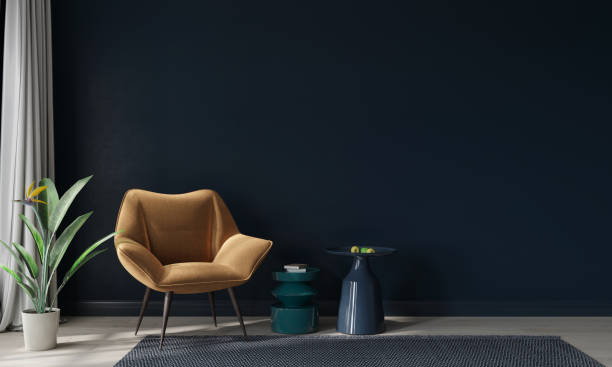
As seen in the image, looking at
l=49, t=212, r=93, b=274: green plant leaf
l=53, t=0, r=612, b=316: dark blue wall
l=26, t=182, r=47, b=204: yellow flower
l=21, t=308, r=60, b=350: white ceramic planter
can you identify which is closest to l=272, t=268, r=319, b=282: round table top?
l=53, t=0, r=612, b=316: dark blue wall

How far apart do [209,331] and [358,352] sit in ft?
3.27

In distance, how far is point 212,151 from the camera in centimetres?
379

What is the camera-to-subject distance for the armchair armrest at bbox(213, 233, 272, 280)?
3.07m

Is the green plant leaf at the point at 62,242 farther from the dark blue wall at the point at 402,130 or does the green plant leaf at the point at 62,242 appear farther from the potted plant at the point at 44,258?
the dark blue wall at the point at 402,130

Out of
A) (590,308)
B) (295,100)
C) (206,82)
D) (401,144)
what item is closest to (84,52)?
(206,82)

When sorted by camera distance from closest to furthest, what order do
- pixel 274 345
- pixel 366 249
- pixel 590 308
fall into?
pixel 274 345 < pixel 366 249 < pixel 590 308

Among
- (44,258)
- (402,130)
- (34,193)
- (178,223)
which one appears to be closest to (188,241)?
(178,223)

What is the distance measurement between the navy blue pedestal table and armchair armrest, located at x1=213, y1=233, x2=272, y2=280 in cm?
45

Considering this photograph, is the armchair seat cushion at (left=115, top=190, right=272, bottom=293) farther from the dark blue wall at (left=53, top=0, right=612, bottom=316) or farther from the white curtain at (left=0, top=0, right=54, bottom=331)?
the white curtain at (left=0, top=0, right=54, bottom=331)

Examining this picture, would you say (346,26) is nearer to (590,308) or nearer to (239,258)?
(239,258)

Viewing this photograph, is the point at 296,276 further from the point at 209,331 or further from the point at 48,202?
the point at 48,202

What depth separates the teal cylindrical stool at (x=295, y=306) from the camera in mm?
3238

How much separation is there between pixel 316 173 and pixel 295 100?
54 cm

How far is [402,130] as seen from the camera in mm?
3803
